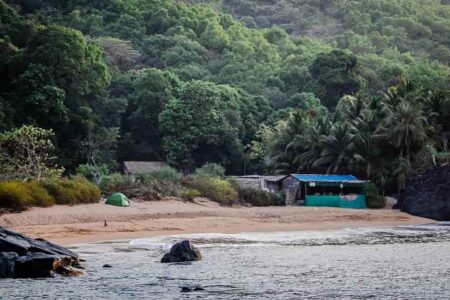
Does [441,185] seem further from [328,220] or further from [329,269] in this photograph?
[329,269]

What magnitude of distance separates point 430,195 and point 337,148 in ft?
30.6

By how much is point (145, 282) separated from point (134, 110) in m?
44.1

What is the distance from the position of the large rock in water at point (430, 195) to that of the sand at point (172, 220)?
1172mm

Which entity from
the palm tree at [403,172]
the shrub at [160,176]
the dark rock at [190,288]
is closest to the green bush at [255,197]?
the shrub at [160,176]

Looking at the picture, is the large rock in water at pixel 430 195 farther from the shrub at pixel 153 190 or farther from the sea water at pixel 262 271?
the shrub at pixel 153 190

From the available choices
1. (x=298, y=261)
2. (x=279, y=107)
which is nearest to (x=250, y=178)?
(x=279, y=107)

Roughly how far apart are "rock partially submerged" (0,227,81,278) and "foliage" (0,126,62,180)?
15345 mm

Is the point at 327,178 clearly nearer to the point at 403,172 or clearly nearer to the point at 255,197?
the point at 403,172

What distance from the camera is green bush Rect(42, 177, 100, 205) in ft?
106

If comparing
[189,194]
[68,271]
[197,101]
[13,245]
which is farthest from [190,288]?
[197,101]

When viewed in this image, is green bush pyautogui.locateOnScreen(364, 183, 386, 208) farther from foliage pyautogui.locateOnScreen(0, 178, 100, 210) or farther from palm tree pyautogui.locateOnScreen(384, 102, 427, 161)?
foliage pyautogui.locateOnScreen(0, 178, 100, 210)

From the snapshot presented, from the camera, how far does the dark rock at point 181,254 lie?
70.0 feet

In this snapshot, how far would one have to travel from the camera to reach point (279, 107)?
224 feet

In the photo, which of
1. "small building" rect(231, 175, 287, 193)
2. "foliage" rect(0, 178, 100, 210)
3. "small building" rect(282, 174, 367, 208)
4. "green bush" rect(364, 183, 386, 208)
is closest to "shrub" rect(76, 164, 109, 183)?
"foliage" rect(0, 178, 100, 210)
